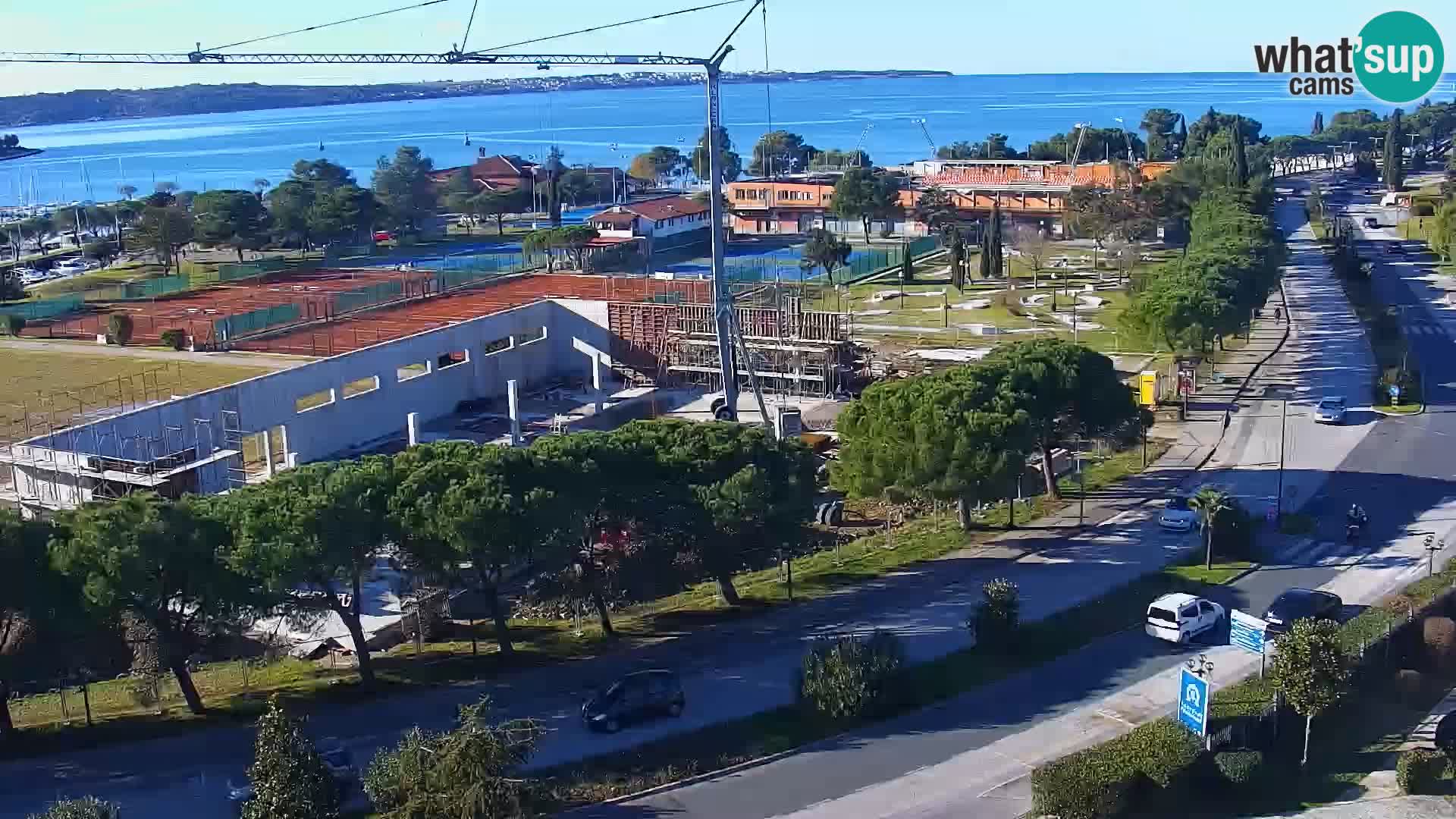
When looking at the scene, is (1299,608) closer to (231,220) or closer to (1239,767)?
(1239,767)

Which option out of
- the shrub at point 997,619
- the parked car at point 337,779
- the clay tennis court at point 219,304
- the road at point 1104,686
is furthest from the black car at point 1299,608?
the clay tennis court at point 219,304

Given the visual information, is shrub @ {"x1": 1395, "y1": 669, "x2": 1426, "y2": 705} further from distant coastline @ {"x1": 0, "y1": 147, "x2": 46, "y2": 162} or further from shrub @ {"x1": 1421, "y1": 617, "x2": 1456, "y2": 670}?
distant coastline @ {"x1": 0, "y1": 147, "x2": 46, "y2": 162}

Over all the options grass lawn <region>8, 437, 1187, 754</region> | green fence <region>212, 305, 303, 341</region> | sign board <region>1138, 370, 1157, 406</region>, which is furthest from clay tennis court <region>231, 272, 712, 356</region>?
grass lawn <region>8, 437, 1187, 754</region>

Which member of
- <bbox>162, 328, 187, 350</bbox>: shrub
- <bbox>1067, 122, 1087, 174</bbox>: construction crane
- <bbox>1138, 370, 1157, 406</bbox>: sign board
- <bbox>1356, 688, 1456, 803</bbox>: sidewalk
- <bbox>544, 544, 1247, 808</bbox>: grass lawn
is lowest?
<bbox>1356, 688, 1456, 803</bbox>: sidewalk

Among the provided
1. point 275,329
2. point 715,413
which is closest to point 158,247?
point 275,329

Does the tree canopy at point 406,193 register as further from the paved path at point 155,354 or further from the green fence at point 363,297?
the paved path at point 155,354

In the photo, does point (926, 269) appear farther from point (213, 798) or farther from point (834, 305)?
point (213, 798)
